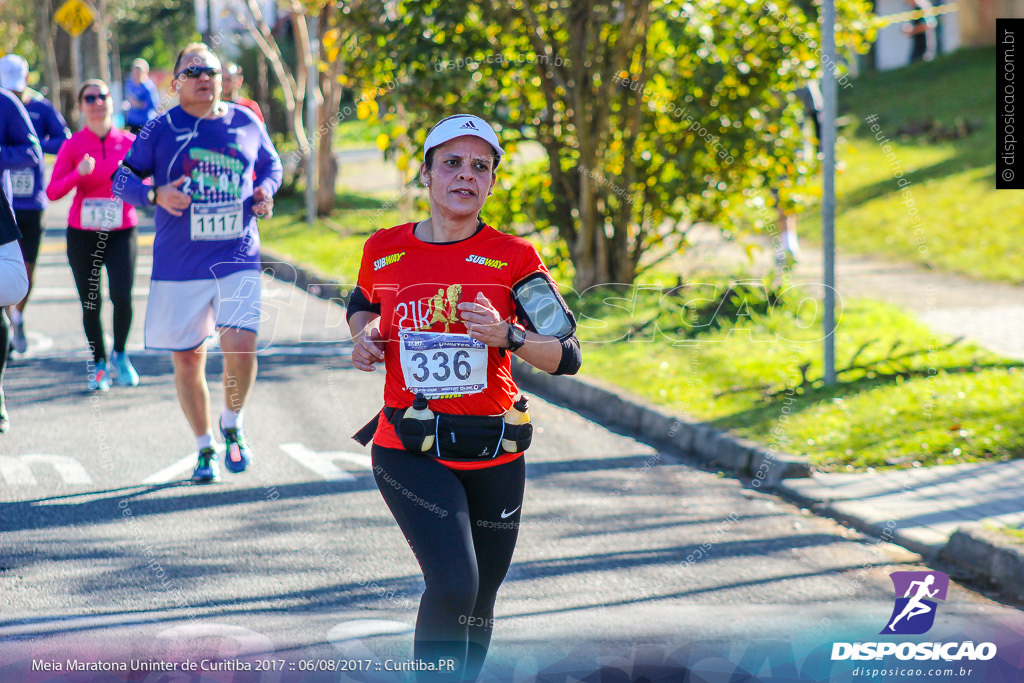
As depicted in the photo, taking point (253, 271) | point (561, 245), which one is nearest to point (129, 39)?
point (561, 245)

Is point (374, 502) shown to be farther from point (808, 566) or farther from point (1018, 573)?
point (1018, 573)

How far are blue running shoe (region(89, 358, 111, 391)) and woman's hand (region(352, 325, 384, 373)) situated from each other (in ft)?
18.4

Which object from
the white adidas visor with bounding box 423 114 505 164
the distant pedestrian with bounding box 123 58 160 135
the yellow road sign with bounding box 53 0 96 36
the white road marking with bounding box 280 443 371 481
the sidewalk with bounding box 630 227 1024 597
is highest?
the yellow road sign with bounding box 53 0 96 36

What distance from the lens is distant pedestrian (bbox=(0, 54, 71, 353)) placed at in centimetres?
837

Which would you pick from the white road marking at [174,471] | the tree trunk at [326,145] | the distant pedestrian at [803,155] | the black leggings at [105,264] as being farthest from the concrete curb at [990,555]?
the tree trunk at [326,145]

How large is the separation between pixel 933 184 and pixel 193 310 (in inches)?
596

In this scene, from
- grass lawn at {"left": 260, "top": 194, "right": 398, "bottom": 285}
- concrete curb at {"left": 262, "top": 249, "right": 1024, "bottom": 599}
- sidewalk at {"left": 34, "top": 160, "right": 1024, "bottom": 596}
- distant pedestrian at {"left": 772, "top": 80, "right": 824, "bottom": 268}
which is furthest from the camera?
grass lawn at {"left": 260, "top": 194, "right": 398, "bottom": 285}

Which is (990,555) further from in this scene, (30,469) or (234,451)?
(30,469)

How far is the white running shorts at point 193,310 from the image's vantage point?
6.38 meters

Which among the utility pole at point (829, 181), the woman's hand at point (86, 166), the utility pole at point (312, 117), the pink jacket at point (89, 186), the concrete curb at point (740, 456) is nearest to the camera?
the concrete curb at point (740, 456)

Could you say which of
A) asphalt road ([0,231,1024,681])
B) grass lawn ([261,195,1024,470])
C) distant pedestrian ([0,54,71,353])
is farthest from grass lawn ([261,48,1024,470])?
distant pedestrian ([0,54,71,353])

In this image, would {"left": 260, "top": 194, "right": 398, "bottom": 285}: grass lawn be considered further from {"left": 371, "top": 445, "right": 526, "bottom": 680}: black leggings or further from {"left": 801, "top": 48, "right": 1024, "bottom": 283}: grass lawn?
{"left": 371, "top": 445, "right": 526, "bottom": 680}: black leggings

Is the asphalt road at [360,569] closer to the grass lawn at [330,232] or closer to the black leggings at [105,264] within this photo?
the black leggings at [105,264]

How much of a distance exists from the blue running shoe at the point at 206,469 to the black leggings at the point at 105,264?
219 cm
